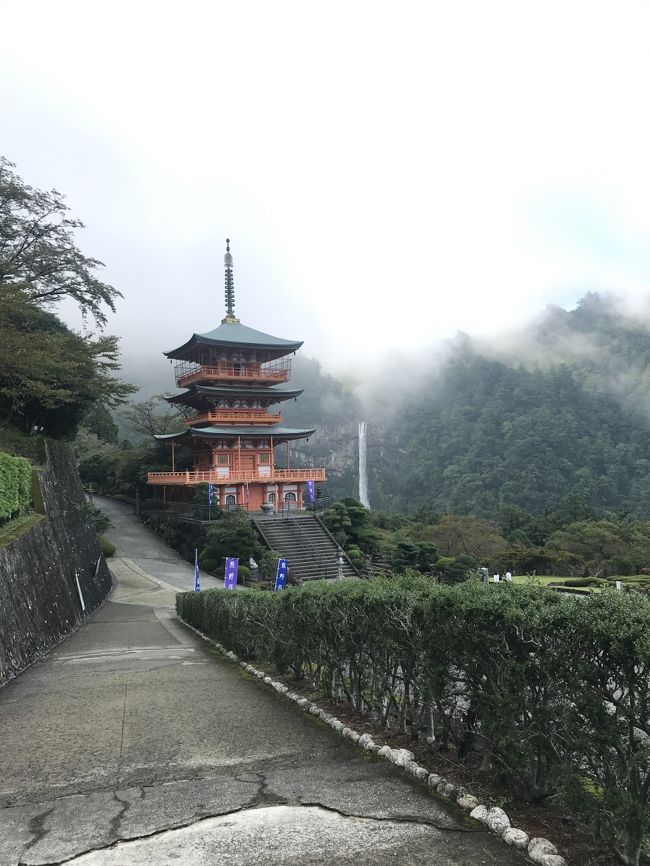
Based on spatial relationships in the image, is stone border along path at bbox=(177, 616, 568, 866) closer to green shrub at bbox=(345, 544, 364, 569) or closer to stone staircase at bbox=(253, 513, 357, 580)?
stone staircase at bbox=(253, 513, 357, 580)

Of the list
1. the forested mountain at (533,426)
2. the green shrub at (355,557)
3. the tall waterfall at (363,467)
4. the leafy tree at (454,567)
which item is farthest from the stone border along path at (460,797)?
the tall waterfall at (363,467)

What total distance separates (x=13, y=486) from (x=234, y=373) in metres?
22.1

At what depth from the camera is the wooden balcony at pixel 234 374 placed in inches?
1324

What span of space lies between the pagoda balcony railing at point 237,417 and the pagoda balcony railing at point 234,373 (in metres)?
1.93

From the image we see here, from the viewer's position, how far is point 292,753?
4668 millimetres

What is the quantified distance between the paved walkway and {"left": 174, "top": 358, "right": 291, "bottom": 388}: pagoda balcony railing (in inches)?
1072

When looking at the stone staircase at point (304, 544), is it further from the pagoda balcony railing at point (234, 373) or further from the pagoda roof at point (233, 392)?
the pagoda balcony railing at point (234, 373)

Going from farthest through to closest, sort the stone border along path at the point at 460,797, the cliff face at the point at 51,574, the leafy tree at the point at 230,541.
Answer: the leafy tree at the point at 230,541 → the cliff face at the point at 51,574 → the stone border along path at the point at 460,797

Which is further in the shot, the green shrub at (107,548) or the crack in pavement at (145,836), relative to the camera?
the green shrub at (107,548)

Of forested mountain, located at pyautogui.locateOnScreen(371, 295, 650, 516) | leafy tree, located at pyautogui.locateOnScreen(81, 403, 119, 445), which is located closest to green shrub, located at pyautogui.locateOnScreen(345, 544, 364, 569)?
leafy tree, located at pyautogui.locateOnScreen(81, 403, 119, 445)

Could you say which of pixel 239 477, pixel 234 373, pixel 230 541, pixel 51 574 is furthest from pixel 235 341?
pixel 51 574

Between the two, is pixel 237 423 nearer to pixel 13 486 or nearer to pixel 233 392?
pixel 233 392

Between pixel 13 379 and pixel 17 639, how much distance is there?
35.3ft

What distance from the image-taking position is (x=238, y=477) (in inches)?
1275
